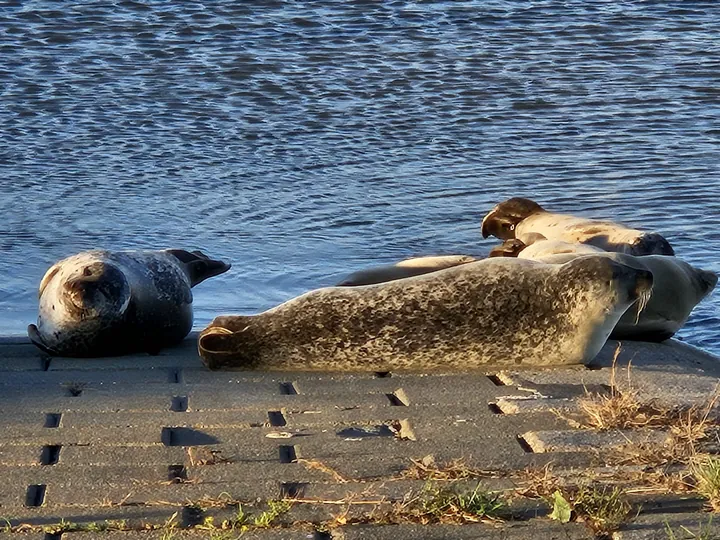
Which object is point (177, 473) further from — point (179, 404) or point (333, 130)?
point (333, 130)

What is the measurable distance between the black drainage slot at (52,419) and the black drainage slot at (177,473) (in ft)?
1.97

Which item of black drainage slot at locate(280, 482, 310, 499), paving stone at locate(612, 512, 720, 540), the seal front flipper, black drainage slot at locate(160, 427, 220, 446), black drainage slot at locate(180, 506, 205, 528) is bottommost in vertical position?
the seal front flipper

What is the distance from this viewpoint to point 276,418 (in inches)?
180

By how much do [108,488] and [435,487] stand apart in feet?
2.93

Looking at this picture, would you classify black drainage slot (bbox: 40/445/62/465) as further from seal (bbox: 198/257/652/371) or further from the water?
the water

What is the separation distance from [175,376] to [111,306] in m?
0.60

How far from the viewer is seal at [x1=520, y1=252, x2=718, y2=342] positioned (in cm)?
607

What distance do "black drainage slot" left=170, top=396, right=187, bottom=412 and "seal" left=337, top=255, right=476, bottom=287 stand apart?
5.78 feet

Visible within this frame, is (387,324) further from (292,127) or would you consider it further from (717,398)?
(292,127)

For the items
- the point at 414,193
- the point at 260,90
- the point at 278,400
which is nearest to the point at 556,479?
the point at 278,400

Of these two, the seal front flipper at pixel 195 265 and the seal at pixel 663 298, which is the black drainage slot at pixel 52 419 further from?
the seal at pixel 663 298

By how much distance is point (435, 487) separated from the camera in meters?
3.71

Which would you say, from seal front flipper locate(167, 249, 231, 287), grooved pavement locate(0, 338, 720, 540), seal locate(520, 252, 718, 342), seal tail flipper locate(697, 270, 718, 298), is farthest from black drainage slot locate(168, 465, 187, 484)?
seal tail flipper locate(697, 270, 718, 298)

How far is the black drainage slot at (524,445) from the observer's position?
165 inches
